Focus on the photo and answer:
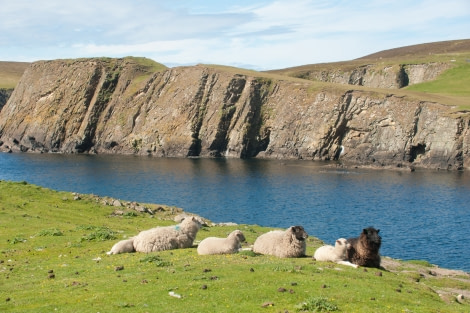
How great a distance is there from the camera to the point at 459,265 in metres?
41.5

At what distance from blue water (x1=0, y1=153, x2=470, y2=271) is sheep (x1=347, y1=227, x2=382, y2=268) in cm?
2286

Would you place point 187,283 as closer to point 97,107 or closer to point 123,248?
point 123,248

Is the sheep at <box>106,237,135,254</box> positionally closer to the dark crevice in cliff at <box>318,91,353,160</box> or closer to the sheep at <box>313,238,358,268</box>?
the sheep at <box>313,238,358,268</box>

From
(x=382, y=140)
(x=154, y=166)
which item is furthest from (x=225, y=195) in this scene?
(x=382, y=140)

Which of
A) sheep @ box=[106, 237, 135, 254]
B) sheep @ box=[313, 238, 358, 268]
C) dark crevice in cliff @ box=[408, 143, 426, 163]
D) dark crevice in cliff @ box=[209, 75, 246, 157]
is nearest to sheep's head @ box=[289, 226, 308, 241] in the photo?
sheep @ box=[313, 238, 358, 268]

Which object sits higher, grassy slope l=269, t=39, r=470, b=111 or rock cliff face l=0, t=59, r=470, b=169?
grassy slope l=269, t=39, r=470, b=111

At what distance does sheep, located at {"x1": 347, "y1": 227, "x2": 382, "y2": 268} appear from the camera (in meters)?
21.0

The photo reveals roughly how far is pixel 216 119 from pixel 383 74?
6826 centimetres

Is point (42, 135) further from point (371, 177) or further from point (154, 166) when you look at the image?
point (371, 177)

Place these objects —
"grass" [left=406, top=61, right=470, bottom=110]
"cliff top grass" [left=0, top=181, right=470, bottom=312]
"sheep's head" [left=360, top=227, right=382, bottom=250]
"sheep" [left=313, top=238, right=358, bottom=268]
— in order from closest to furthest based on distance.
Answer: "cliff top grass" [left=0, top=181, right=470, bottom=312] < "sheep's head" [left=360, top=227, right=382, bottom=250] < "sheep" [left=313, top=238, right=358, bottom=268] < "grass" [left=406, top=61, right=470, bottom=110]

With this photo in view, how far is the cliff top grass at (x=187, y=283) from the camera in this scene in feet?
49.5

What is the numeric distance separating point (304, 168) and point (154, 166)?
32.2 metres

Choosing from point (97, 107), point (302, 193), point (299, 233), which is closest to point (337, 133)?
point (302, 193)

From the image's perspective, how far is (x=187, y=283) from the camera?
17062 millimetres
